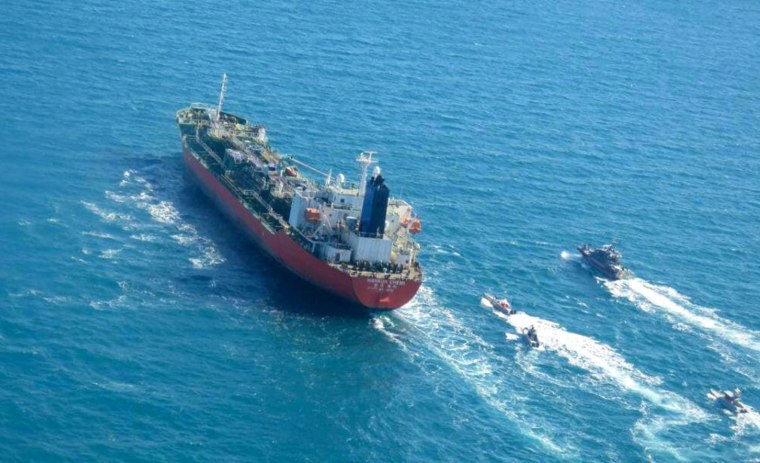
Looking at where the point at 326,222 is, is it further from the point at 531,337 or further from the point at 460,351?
the point at 531,337

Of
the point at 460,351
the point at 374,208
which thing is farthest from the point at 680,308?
the point at 374,208

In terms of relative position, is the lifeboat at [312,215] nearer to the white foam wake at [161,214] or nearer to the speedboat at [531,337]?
the white foam wake at [161,214]

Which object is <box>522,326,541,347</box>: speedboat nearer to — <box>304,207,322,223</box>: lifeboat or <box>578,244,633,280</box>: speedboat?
<box>578,244,633,280</box>: speedboat

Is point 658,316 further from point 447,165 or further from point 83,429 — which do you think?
point 83,429

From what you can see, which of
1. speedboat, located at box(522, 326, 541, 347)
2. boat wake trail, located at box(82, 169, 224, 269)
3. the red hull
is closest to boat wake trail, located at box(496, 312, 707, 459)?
speedboat, located at box(522, 326, 541, 347)

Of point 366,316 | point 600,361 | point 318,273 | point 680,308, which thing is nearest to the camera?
point 600,361

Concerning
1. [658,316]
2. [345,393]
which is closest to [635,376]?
[658,316]
